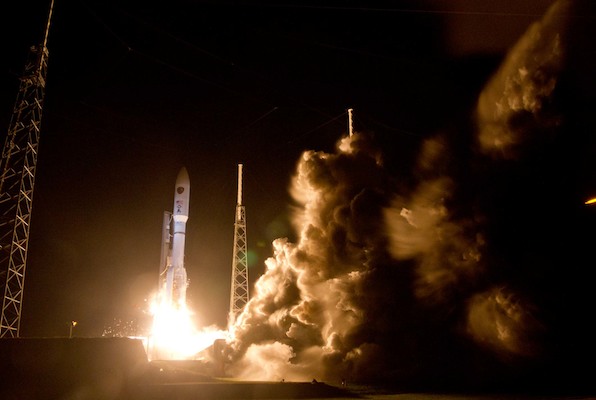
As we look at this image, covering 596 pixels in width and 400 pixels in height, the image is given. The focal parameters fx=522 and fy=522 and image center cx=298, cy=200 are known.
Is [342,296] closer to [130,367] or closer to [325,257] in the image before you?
[325,257]

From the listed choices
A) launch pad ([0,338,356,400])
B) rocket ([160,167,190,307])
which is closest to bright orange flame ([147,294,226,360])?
rocket ([160,167,190,307])

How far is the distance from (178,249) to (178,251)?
0.50 ft

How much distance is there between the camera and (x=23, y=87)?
3459cm

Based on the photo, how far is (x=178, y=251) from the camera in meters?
39.4

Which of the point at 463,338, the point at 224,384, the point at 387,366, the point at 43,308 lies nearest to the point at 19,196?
the point at 224,384

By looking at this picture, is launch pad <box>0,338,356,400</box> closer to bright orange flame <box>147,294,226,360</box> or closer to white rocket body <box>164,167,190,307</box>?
bright orange flame <box>147,294,226,360</box>

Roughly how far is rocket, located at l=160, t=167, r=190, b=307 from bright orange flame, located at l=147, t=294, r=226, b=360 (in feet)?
2.69

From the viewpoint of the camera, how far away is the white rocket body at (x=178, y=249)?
3900cm

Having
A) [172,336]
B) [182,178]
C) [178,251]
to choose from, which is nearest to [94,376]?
[172,336]

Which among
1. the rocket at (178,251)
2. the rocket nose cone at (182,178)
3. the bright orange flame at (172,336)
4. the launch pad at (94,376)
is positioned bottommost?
the launch pad at (94,376)

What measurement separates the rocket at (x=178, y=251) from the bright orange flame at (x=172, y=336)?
Answer: 82 cm

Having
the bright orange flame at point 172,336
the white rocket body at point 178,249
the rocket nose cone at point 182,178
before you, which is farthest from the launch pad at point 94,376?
the rocket nose cone at point 182,178

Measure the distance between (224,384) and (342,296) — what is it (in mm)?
9378

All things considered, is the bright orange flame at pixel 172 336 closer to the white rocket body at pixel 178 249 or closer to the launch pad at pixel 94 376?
the white rocket body at pixel 178 249
